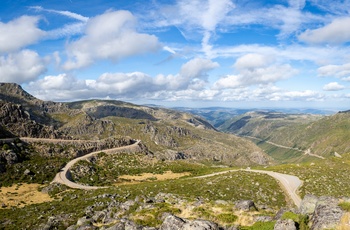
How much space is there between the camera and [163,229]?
2847 centimetres

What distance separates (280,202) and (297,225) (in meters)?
48.6

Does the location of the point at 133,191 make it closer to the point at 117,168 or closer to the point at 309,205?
the point at 309,205

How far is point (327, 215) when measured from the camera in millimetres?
23531

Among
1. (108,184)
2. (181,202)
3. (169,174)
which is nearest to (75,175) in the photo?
(108,184)

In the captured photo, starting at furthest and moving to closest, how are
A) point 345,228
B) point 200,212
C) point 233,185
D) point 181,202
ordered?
1. point 233,185
2. point 181,202
3. point 200,212
4. point 345,228

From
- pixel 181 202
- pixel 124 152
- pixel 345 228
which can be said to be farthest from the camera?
pixel 124 152

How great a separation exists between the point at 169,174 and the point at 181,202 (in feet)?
248

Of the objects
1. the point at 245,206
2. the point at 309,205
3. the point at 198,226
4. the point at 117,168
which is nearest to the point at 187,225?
the point at 198,226

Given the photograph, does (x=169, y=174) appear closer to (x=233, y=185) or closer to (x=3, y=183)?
(x=233, y=185)

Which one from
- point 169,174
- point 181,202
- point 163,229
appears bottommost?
point 169,174

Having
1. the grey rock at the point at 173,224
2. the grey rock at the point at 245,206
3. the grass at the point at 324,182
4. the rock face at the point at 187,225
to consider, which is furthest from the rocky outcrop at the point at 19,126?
the rock face at the point at 187,225

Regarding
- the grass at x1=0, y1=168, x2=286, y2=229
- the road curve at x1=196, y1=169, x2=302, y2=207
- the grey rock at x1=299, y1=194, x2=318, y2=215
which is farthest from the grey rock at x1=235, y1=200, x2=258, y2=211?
the road curve at x1=196, y1=169, x2=302, y2=207

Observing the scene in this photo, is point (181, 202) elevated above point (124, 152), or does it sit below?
above

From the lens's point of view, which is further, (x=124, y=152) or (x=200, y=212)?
(x=124, y=152)
